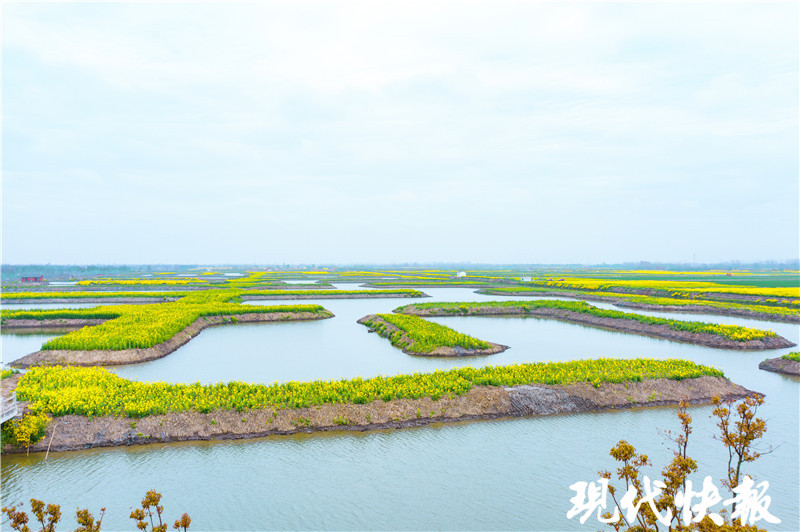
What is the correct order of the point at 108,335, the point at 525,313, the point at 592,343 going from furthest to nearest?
the point at 525,313 → the point at 592,343 → the point at 108,335

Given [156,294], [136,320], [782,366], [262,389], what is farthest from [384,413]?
[156,294]

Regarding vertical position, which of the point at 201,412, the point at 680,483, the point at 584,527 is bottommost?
the point at 584,527

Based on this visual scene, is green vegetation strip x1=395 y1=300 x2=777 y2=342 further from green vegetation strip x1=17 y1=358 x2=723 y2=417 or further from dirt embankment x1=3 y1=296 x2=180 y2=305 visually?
dirt embankment x1=3 y1=296 x2=180 y2=305

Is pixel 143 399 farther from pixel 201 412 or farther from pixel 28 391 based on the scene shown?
pixel 28 391

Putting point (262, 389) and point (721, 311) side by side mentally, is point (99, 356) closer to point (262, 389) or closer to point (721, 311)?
point (262, 389)

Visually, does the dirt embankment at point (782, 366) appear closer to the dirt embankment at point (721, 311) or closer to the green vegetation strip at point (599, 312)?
the green vegetation strip at point (599, 312)

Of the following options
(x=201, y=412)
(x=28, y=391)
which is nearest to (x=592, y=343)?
(x=201, y=412)

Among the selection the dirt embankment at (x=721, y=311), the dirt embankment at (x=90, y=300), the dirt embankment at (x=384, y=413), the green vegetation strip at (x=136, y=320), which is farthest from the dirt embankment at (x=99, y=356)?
the dirt embankment at (x=721, y=311)
